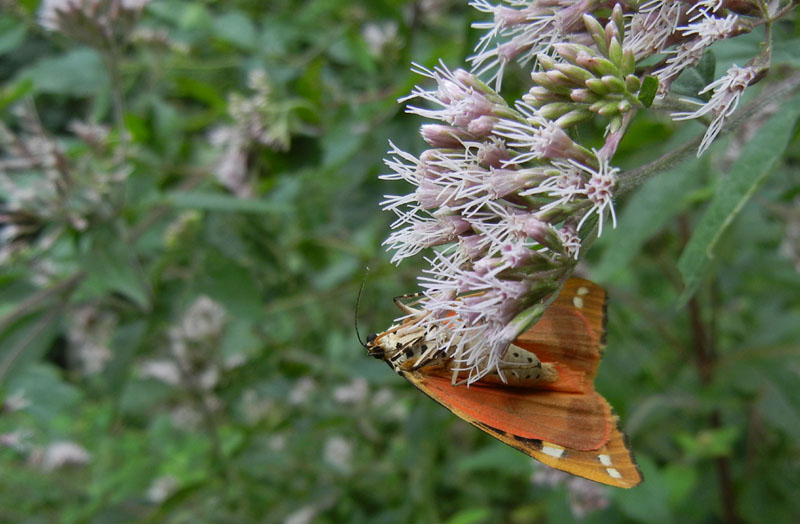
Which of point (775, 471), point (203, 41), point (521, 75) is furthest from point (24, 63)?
point (775, 471)

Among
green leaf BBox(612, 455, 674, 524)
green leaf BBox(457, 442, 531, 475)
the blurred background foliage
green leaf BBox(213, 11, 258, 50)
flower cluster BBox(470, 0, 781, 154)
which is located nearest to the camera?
flower cluster BBox(470, 0, 781, 154)

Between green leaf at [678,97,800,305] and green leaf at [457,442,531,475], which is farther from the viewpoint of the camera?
green leaf at [457,442,531,475]

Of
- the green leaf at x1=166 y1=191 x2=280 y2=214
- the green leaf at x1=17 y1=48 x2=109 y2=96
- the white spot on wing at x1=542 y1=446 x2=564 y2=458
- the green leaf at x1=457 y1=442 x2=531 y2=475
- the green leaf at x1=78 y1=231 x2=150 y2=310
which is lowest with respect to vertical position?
the green leaf at x1=457 y1=442 x2=531 y2=475

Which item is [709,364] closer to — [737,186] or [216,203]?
[737,186]

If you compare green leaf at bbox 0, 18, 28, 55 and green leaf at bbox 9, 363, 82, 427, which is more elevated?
green leaf at bbox 0, 18, 28, 55

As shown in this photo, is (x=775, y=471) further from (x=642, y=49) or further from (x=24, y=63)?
(x=24, y=63)

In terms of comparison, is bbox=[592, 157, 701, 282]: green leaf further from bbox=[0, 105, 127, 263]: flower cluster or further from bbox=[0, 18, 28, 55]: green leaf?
bbox=[0, 18, 28, 55]: green leaf

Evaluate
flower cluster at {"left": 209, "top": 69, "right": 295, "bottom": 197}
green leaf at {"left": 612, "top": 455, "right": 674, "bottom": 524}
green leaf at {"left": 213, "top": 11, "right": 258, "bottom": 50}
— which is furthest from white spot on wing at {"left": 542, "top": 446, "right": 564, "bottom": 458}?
green leaf at {"left": 213, "top": 11, "right": 258, "bottom": 50}
